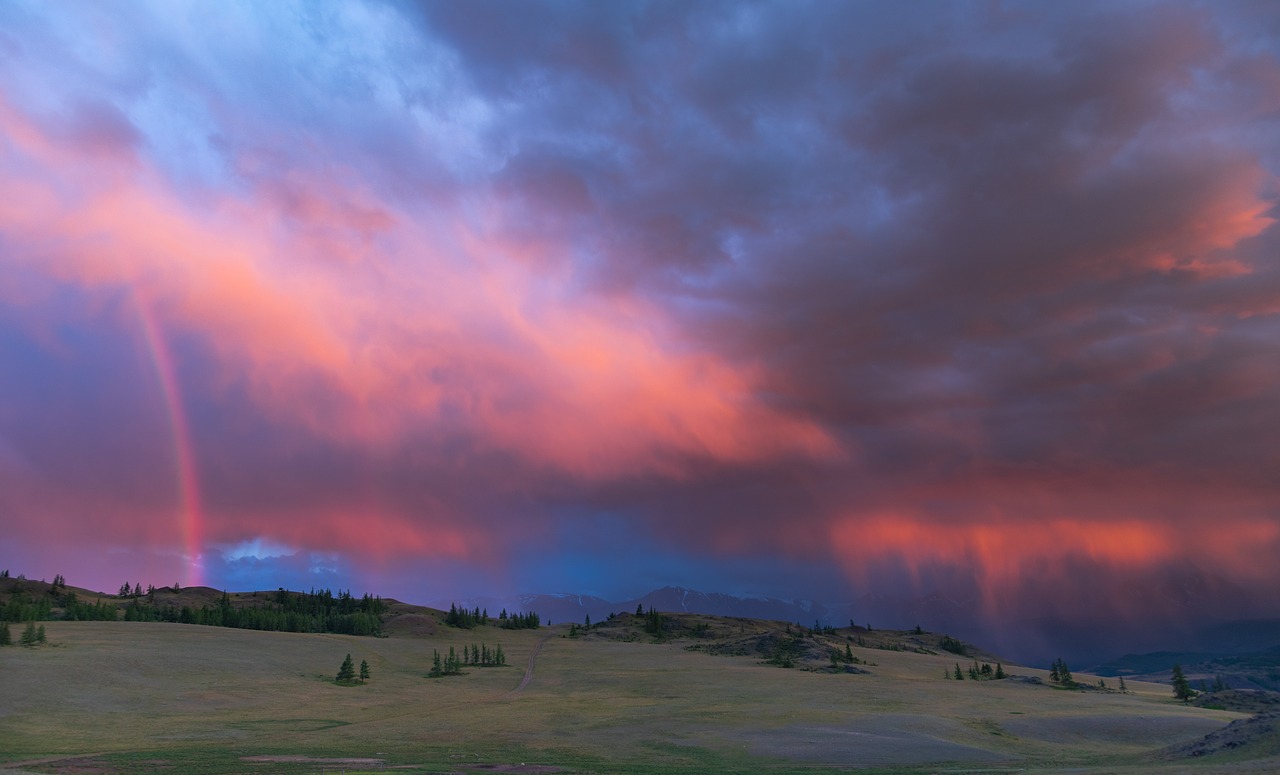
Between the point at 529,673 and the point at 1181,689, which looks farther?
the point at 529,673

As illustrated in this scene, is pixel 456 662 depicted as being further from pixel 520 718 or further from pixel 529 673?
pixel 520 718

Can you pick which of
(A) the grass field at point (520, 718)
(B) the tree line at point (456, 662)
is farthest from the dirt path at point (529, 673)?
(B) the tree line at point (456, 662)

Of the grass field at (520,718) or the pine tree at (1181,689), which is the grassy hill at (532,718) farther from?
the pine tree at (1181,689)

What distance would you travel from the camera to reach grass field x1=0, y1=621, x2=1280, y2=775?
157 ft

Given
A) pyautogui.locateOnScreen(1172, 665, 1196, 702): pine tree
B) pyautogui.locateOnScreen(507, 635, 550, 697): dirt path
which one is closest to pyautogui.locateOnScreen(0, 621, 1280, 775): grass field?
pyautogui.locateOnScreen(507, 635, 550, 697): dirt path

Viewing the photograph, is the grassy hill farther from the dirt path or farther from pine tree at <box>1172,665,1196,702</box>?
pine tree at <box>1172,665,1196,702</box>

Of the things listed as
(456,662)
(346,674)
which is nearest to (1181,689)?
(456,662)

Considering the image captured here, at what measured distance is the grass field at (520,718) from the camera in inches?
1880

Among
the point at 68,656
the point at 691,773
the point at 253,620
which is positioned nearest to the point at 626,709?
the point at 691,773

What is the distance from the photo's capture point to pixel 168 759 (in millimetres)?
45219

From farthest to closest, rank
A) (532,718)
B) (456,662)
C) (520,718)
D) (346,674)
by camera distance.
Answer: (456,662) → (346,674) → (532,718) → (520,718)

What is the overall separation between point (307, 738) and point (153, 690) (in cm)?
3851

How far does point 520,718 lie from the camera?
73.9 metres

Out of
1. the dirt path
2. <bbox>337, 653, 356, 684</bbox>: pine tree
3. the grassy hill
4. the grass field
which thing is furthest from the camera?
<bbox>337, 653, 356, 684</bbox>: pine tree
